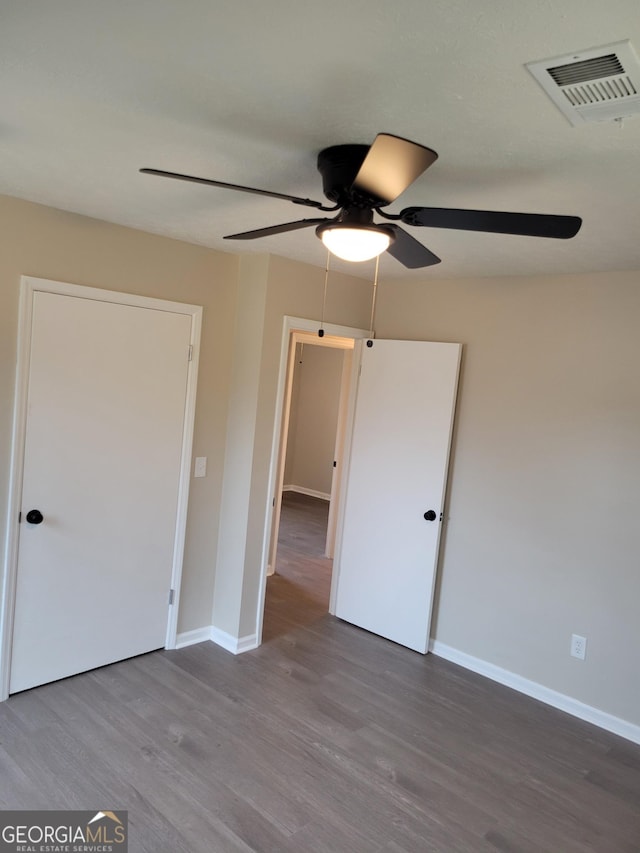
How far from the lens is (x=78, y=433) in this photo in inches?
118

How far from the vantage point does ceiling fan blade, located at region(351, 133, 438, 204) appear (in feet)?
4.56

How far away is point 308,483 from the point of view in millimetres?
8672

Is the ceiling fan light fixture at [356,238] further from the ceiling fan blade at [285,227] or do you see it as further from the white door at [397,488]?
the white door at [397,488]

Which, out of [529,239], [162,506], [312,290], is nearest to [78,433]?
[162,506]

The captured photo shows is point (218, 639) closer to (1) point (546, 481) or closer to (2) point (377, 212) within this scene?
(1) point (546, 481)

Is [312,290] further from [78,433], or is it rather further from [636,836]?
[636,836]

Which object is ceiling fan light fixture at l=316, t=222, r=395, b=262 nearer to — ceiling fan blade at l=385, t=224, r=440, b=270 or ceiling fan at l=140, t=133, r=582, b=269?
ceiling fan at l=140, t=133, r=582, b=269

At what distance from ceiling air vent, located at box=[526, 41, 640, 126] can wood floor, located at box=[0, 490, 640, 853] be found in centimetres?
251

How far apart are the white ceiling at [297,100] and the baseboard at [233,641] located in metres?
2.54

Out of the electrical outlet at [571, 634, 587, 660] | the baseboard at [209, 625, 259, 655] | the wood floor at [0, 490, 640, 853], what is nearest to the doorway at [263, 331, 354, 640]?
the baseboard at [209, 625, 259, 655]

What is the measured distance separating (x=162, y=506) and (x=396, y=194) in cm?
237

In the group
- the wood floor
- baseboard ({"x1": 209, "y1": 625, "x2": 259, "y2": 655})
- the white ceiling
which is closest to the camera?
→ the white ceiling

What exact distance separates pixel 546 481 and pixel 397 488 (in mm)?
974

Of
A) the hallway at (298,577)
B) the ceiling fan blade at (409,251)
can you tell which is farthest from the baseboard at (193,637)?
the ceiling fan blade at (409,251)
